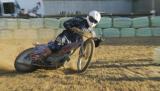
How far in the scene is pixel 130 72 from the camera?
11.4 meters

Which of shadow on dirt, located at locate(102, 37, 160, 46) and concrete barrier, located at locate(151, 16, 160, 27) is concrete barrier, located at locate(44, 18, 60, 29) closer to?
shadow on dirt, located at locate(102, 37, 160, 46)

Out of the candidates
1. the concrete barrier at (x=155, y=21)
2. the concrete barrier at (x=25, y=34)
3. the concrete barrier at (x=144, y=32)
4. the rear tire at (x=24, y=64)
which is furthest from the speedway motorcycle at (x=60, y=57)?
the concrete barrier at (x=155, y=21)

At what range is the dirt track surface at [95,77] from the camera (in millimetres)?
9656

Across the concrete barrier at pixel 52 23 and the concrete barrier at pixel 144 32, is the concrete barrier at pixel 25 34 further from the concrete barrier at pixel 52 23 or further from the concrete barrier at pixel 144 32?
the concrete barrier at pixel 144 32

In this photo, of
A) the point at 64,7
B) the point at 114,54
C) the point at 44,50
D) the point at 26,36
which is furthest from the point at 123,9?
the point at 44,50

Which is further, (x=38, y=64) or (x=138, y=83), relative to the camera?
(x=38, y=64)

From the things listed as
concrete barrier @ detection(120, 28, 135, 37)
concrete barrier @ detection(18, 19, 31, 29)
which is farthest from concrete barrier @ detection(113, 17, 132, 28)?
concrete barrier @ detection(18, 19, 31, 29)

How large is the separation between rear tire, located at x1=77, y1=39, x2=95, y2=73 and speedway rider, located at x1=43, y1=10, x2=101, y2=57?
253 millimetres

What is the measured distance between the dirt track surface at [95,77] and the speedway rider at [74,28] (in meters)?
0.61

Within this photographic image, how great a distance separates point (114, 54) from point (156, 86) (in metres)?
6.42

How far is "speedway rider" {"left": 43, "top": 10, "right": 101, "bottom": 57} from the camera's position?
1153 cm

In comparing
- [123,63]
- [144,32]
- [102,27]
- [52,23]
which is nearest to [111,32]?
[102,27]

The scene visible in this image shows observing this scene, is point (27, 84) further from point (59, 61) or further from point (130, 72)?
point (130, 72)

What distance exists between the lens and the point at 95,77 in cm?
1073
